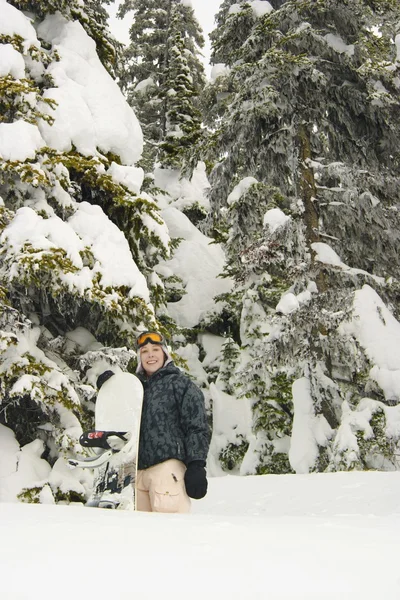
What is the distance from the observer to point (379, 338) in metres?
7.49

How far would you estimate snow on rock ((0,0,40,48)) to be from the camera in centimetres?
764

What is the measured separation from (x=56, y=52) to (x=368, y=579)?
904 cm

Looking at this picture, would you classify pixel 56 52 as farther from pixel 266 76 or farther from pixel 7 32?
pixel 266 76

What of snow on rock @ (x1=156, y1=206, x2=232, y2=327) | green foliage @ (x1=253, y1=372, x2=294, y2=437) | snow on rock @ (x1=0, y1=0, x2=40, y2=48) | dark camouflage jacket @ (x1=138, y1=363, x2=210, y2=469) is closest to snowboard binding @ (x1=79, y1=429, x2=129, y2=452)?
dark camouflage jacket @ (x1=138, y1=363, x2=210, y2=469)

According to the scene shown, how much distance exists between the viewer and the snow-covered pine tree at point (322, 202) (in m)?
7.98

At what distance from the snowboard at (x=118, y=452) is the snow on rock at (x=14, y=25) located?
6402mm

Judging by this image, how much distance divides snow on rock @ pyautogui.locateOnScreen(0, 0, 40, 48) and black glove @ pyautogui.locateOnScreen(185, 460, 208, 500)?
23.7 feet

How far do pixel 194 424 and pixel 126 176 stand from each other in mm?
5448

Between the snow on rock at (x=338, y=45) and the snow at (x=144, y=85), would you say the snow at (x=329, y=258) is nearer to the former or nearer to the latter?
the snow on rock at (x=338, y=45)

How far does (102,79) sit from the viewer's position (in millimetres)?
8961

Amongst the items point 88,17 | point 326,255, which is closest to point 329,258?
point 326,255

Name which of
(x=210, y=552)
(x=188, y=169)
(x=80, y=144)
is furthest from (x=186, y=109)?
(x=210, y=552)

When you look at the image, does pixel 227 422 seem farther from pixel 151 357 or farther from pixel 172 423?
pixel 172 423

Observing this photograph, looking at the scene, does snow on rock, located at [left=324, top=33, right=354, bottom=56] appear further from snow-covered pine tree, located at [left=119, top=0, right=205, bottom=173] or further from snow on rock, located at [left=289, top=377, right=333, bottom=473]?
snow-covered pine tree, located at [left=119, top=0, right=205, bottom=173]
